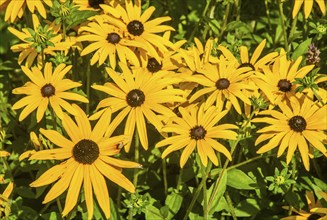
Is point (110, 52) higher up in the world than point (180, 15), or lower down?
lower down

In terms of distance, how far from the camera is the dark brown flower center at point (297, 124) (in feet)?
6.88

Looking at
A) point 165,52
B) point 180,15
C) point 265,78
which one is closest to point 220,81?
point 265,78

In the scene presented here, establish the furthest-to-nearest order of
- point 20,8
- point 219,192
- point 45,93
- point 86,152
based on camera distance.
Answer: point 20,8, point 219,192, point 45,93, point 86,152

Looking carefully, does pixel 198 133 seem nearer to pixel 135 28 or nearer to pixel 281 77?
pixel 281 77

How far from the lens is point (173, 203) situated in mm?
2404

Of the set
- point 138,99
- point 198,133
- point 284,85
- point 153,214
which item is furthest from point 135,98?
point 284,85

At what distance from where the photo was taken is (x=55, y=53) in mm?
2455

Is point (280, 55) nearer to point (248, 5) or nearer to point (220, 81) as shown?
point (220, 81)

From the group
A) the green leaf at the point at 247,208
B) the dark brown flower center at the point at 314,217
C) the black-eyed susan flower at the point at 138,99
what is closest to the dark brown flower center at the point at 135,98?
the black-eyed susan flower at the point at 138,99

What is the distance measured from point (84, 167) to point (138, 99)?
39 centimetres

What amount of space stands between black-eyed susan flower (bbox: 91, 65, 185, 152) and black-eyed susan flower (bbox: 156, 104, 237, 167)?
68 millimetres

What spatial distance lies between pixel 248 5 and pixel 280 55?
1355 mm

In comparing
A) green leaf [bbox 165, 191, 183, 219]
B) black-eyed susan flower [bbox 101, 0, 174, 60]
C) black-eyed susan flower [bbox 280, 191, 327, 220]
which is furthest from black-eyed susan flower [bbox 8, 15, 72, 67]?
black-eyed susan flower [bbox 280, 191, 327, 220]

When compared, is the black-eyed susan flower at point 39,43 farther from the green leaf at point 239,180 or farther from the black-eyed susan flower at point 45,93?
the green leaf at point 239,180
